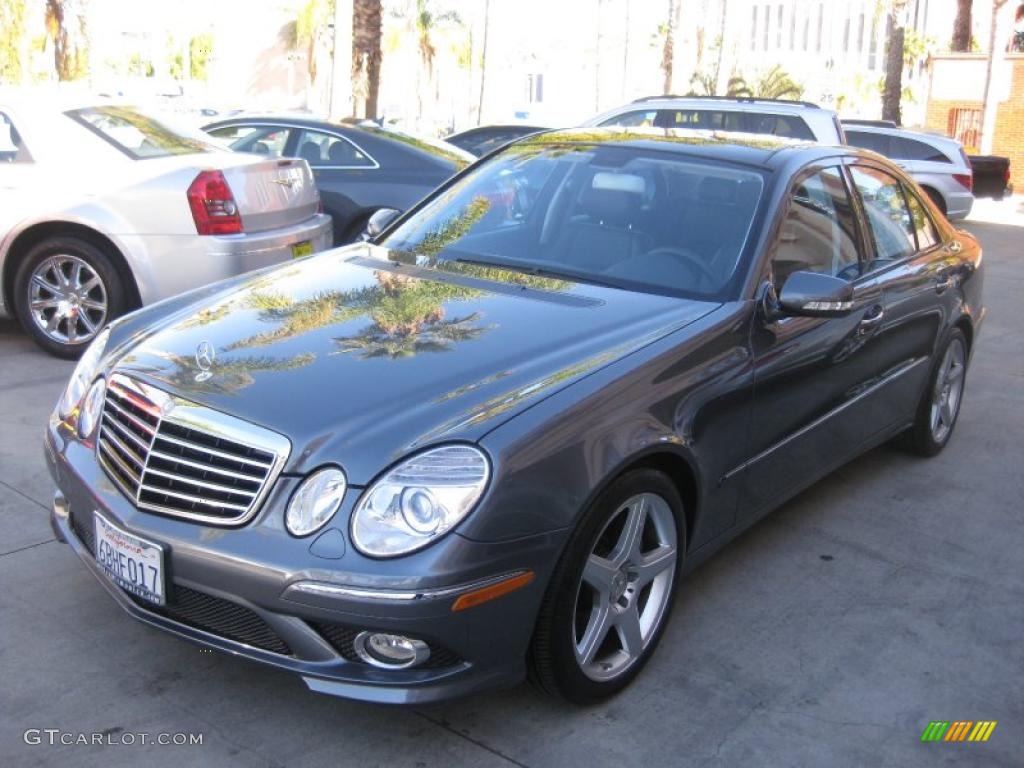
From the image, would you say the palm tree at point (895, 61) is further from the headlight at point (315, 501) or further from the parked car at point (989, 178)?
the headlight at point (315, 501)

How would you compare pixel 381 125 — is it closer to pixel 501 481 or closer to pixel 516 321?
pixel 516 321

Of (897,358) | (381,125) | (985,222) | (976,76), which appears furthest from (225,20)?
(897,358)

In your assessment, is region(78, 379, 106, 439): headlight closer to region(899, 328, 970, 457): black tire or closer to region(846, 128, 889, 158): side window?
region(899, 328, 970, 457): black tire

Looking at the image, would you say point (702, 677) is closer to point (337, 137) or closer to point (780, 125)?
point (337, 137)

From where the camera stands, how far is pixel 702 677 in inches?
145

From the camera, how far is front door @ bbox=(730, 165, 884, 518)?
4.09 m

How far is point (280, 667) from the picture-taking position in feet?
9.93

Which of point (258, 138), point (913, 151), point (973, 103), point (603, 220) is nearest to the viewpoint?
point (603, 220)

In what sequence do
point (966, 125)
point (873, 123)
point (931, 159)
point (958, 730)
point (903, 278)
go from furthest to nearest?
point (966, 125)
point (873, 123)
point (931, 159)
point (903, 278)
point (958, 730)

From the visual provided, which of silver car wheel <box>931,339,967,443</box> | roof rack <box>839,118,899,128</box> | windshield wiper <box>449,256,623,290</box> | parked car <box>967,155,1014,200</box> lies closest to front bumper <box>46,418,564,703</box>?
windshield wiper <box>449,256,623,290</box>

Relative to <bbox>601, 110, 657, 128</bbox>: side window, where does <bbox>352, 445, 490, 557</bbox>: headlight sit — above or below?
below

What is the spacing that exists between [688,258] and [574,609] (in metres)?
1.52

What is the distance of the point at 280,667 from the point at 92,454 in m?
0.94

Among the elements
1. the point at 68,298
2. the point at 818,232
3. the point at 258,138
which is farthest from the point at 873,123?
the point at 818,232
